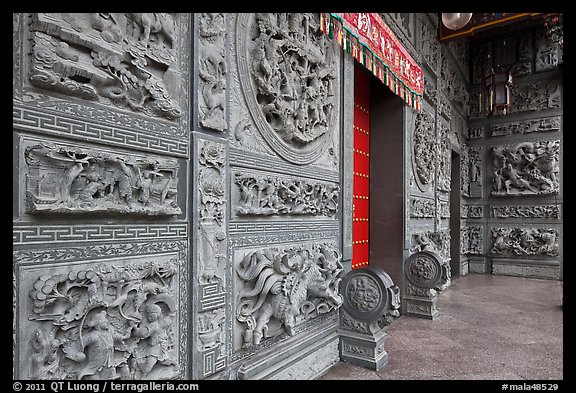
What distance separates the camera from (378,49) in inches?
166

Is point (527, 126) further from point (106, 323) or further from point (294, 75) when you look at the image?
point (106, 323)

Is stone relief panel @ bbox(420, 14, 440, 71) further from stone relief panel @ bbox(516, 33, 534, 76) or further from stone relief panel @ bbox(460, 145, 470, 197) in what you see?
stone relief panel @ bbox(516, 33, 534, 76)

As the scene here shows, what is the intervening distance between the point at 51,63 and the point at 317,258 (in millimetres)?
2477

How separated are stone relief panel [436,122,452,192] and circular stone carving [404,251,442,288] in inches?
86.8

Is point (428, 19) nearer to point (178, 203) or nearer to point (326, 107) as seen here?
point (326, 107)

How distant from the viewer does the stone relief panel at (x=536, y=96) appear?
8.57m

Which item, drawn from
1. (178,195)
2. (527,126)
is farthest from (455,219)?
(178,195)

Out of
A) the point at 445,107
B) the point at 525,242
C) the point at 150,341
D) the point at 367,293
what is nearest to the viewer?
the point at 150,341

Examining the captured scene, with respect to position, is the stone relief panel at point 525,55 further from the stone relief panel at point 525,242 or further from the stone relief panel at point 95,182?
the stone relief panel at point 95,182

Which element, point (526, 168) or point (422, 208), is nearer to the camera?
point (422, 208)

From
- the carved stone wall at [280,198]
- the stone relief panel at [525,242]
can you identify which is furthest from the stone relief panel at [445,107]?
the carved stone wall at [280,198]

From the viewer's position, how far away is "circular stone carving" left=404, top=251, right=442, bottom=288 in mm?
4828

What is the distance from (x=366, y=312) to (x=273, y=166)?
1743 mm

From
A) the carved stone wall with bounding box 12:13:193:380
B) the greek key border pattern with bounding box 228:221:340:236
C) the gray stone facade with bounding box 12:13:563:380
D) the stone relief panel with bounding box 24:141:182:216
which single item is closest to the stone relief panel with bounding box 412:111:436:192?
the gray stone facade with bounding box 12:13:563:380
